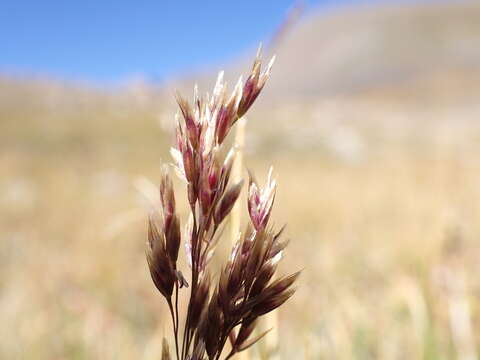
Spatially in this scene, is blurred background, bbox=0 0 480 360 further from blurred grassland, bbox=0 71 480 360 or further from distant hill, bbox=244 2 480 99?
distant hill, bbox=244 2 480 99

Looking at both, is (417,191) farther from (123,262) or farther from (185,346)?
(185,346)

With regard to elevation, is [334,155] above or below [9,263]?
above

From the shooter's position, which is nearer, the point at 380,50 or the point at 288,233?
the point at 288,233

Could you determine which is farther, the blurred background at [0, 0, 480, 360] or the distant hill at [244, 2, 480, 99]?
the distant hill at [244, 2, 480, 99]

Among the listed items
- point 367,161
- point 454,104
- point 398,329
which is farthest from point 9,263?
point 454,104

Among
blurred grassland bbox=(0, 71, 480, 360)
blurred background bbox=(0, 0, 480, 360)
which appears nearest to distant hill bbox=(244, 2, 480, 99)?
blurred background bbox=(0, 0, 480, 360)

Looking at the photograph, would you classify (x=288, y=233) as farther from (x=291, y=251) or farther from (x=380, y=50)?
(x=380, y=50)

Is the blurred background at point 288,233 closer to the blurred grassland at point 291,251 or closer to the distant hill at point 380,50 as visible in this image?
the blurred grassland at point 291,251

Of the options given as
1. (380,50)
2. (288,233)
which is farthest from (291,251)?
(380,50)

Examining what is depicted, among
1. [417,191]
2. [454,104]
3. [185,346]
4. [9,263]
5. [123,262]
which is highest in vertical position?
[454,104]
